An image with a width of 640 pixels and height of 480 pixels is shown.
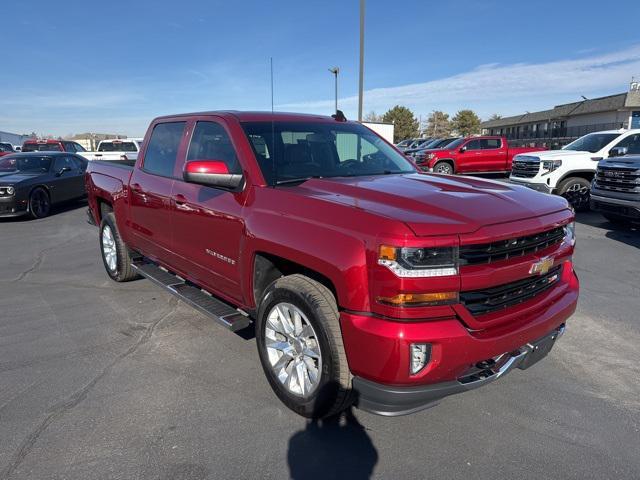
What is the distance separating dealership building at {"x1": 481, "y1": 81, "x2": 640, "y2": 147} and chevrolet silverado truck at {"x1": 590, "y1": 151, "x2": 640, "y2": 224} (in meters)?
24.5

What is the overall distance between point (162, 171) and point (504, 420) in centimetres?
358

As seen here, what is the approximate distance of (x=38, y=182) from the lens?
1119 centimetres

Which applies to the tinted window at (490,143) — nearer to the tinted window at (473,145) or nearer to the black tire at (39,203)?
the tinted window at (473,145)

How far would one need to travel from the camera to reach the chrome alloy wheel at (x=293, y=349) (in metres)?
2.81

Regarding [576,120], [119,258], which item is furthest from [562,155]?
[576,120]

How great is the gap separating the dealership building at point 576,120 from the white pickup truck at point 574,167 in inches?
855

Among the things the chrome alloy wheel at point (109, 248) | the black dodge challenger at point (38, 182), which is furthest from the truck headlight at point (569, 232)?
the black dodge challenger at point (38, 182)

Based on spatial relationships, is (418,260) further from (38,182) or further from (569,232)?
(38,182)

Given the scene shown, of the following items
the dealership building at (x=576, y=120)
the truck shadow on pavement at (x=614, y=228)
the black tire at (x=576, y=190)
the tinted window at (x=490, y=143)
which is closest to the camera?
the truck shadow on pavement at (x=614, y=228)

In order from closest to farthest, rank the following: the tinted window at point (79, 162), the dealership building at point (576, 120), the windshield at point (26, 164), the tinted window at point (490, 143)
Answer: the windshield at point (26, 164), the tinted window at point (79, 162), the tinted window at point (490, 143), the dealership building at point (576, 120)

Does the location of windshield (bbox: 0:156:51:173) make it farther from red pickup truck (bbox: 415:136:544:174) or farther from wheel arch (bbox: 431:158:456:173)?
wheel arch (bbox: 431:158:456:173)

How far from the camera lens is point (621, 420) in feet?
9.53

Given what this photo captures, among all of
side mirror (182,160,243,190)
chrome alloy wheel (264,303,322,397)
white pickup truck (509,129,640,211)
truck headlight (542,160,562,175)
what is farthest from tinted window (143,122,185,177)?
truck headlight (542,160,562,175)

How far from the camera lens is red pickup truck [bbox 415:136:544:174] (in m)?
19.0
